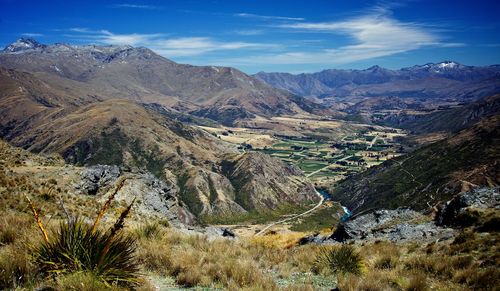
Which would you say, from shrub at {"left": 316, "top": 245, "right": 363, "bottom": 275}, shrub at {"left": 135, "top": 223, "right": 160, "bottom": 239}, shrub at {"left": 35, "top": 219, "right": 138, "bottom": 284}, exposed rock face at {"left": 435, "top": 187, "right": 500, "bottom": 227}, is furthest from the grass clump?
exposed rock face at {"left": 435, "top": 187, "right": 500, "bottom": 227}

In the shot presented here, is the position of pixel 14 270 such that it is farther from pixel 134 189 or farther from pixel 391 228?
pixel 134 189

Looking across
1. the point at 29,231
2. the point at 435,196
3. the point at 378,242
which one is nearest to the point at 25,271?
the point at 29,231

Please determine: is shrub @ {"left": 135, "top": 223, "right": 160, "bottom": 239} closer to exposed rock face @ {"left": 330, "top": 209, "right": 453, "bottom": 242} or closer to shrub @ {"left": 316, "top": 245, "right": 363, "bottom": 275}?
shrub @ {"left": 316, "top": 245, "right": 363, "bottom": 275}

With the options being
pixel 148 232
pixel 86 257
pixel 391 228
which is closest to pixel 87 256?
pixel 86 257

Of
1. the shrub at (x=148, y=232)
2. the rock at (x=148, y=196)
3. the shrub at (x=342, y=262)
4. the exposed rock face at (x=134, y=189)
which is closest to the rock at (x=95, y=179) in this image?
the exposed rock face at (x=134, y=189)

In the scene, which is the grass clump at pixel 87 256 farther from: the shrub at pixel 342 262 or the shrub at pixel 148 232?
the shrub at pixel 342 262
